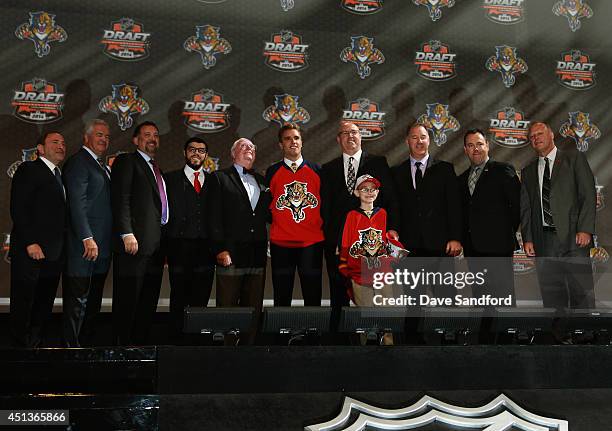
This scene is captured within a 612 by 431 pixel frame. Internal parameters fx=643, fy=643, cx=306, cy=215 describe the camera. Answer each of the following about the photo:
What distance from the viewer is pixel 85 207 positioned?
3586 millimetres

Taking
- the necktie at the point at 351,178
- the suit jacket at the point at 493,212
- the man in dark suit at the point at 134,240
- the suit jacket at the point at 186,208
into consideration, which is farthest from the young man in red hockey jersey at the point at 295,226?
the suit jacket at the point at 493,212

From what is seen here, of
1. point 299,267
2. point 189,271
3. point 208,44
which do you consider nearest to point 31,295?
point 189,271

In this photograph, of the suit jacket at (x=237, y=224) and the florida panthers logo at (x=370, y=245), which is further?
the suit jacket at (x=237, y=224)

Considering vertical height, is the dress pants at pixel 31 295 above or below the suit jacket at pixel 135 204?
below

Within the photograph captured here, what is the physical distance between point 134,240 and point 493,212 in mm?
2120

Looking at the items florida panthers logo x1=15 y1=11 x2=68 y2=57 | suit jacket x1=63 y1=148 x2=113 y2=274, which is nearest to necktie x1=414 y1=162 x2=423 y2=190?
suit jacket x1=63 y1=148 x2=113 y2=274

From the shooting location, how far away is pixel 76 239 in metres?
3.60

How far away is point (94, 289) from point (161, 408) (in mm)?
1620

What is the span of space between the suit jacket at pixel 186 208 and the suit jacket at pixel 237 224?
6cm

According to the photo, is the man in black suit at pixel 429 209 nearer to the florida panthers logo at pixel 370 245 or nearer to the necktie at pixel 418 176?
the necktie at pixel 418 176

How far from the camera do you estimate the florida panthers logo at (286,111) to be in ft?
16.9

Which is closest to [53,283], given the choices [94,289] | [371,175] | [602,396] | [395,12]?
[94,289]

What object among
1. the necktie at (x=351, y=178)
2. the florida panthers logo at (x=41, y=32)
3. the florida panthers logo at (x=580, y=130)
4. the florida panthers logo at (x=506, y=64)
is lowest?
the necktie at (x=351, y=178)

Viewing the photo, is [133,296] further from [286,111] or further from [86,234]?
[286,111]
